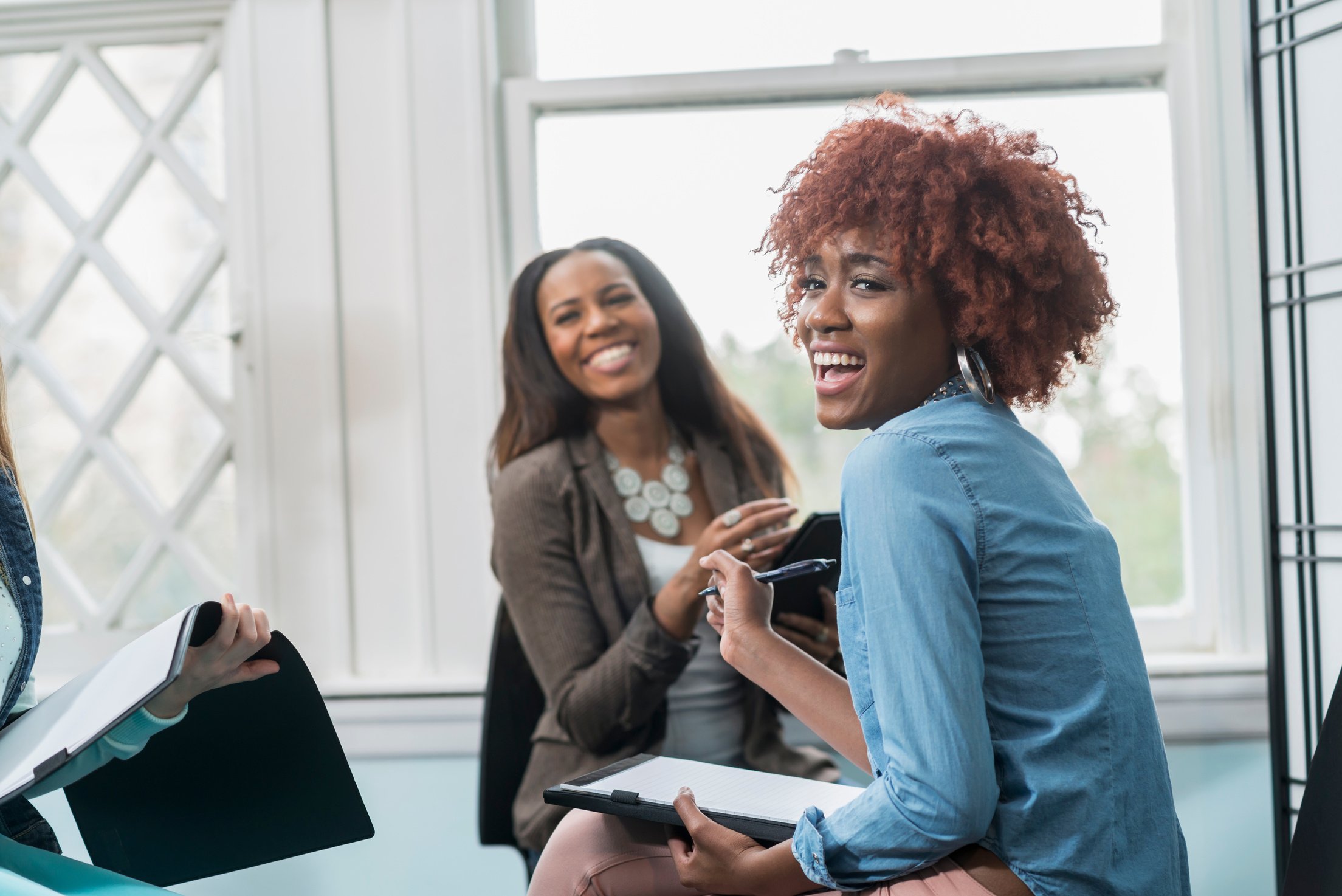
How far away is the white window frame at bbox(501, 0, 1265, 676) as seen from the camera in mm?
2047

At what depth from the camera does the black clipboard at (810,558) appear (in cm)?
153

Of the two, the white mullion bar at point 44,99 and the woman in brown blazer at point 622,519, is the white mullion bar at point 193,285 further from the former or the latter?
the woman in brown blazer at point 622,519

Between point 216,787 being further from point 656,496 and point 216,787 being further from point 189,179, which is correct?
point 189,179

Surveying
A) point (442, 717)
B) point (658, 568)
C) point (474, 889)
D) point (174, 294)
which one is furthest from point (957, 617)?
point (174, 294)

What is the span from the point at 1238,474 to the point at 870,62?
1.15 metres

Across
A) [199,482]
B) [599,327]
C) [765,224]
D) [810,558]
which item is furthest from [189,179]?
[810,558]

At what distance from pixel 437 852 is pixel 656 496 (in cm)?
96

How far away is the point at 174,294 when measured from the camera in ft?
7.32

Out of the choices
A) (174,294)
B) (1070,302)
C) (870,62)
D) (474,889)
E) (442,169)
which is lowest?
(474,889)

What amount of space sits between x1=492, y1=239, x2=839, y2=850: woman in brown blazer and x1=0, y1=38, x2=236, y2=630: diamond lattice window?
83 centimetres

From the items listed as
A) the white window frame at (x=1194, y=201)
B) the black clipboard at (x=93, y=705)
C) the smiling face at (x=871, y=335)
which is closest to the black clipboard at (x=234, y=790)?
the black clipboard at (x=93, y=705)

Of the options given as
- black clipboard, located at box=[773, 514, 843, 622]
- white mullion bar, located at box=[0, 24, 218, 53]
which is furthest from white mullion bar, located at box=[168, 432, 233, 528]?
black clipboard, located at box=[773, 514, 843, 622]

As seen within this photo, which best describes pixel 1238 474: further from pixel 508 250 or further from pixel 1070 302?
pixel 508 250

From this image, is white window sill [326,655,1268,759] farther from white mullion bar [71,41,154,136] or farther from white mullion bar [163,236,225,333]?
white mullion bar [71,41,154,136]
